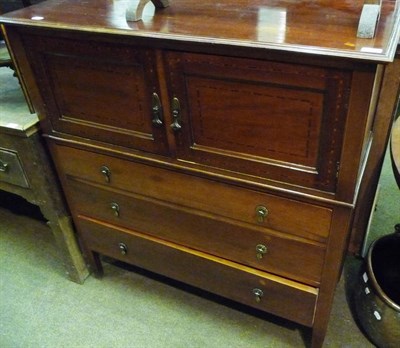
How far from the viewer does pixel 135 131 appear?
3.82 ft

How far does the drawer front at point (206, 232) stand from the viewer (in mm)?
1169

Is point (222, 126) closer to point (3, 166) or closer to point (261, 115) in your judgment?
point (261, 115)

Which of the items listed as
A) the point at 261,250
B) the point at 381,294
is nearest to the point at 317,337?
the point at 381,294

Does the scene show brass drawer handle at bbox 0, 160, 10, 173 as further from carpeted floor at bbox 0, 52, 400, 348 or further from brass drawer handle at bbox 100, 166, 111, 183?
brass drawer handle at bbox 100, 166, 111, 183

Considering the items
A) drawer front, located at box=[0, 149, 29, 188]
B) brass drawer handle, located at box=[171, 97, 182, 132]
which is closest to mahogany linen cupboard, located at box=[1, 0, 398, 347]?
brass drawer handle, located at box=[171, 97, 182, 132]

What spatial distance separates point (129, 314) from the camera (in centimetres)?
160

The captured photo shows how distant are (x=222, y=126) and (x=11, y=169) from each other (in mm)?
851

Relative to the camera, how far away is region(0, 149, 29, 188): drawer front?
4.62 ft

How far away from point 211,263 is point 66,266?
0.71 m

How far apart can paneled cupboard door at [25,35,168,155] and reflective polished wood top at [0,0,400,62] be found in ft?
0.20

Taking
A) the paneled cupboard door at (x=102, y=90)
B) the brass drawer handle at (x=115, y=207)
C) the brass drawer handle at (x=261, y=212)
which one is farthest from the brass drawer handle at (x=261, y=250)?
the brass drawer handle at (x=115, y=207)

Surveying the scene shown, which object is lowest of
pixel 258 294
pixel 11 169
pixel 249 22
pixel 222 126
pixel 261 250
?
pixel 258 294

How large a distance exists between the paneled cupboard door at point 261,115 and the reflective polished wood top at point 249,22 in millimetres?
48

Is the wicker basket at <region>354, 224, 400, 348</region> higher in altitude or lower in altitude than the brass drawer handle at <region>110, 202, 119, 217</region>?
lower
